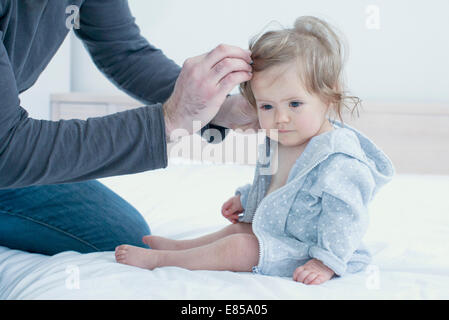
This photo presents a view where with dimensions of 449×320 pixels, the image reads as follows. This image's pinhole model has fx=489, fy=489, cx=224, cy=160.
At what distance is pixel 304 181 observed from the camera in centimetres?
89

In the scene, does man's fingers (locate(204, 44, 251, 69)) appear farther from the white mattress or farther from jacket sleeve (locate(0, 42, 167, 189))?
the white mattress

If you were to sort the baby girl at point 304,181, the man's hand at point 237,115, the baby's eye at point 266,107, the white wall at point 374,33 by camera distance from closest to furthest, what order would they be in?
the baby girl at point 304,181 < the baby's eye at point 266,107 < the man's hand at point 237,115 < the white wall at point 374,33

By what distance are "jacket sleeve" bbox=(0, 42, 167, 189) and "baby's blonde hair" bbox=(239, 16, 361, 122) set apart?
236 mm

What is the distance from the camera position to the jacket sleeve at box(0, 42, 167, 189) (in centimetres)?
76

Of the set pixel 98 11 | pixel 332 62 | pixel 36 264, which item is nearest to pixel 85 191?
pixel 36 264

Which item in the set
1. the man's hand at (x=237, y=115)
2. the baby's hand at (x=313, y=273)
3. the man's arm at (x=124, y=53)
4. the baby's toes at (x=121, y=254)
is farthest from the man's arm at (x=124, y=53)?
the baby's hand at (x=313, y=273)

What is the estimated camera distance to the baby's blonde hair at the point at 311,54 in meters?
0.89

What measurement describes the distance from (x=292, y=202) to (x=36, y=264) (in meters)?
0.49

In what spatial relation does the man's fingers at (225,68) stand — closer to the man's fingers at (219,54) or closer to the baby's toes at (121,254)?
the man's fingers at (219,54)

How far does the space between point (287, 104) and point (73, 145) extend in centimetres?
39

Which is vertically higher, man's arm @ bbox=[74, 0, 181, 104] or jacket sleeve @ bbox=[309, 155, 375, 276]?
man's arm @ bbox=[74, 0, 181, 104]

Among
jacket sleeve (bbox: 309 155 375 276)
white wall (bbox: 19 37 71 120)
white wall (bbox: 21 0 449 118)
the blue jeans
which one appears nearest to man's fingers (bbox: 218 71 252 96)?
jacket sleeve (bbox: 309 155 375 276)

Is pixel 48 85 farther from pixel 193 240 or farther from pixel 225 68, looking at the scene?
pixel 225 68
